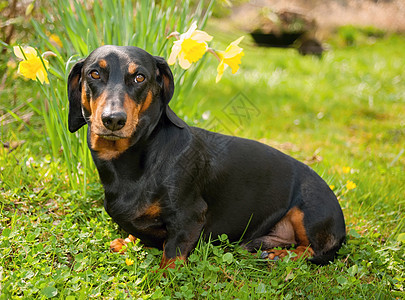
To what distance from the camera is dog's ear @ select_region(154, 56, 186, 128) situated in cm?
221

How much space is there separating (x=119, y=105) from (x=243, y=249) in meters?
1.21

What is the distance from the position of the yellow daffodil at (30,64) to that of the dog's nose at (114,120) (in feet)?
2.43

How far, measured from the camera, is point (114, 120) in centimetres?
186

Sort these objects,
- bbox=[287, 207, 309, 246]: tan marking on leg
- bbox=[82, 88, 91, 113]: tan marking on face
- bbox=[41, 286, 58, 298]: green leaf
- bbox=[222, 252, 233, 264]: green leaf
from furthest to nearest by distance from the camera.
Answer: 1. bbox=[287, 207, 309, 246]: tan marking on leg
2. bbox=[222, 252, 233, 264]: green leaf
3. bbox=[82, 88, 91, 113]: tan marking on face
4. bbox=[41, 286, 58, 298]: green leaf

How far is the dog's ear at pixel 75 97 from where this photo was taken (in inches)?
87.7

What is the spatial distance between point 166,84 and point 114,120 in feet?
1.58

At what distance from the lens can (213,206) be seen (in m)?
2.41

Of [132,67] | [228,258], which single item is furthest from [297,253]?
[132,67]

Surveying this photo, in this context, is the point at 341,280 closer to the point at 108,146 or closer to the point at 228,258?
the point at 228,258

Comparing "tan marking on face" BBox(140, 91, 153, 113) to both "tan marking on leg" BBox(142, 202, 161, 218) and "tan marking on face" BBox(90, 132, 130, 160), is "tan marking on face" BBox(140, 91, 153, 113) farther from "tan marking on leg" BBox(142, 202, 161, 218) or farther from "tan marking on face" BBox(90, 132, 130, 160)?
"tan marking on leg" BBox(142, 202, 161, 218)

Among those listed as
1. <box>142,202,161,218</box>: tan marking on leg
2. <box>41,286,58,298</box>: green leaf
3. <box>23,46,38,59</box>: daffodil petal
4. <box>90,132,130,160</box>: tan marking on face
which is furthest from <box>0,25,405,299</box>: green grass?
<box>23,46,38,59</box>: daffodil petal

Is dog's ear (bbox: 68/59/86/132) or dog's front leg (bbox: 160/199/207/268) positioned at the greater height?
dog's ear (bbox: 68/59/86/132)

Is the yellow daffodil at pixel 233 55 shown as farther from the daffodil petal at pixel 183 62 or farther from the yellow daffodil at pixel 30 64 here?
the yellow daffodil at pixel 30 64

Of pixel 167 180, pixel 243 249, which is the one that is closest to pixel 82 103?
pixel 167 180
